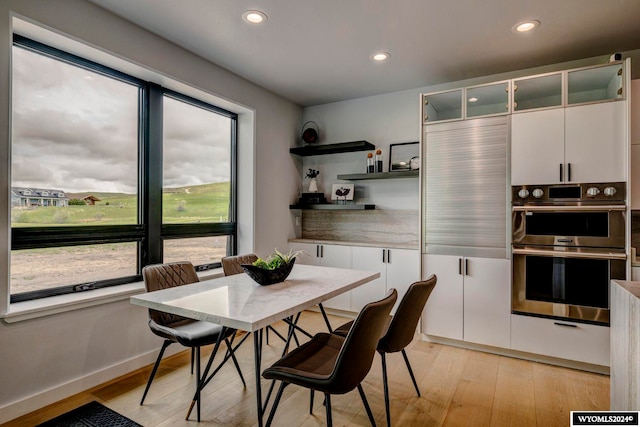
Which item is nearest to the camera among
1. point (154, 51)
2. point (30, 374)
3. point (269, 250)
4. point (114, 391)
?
point (30, 374)

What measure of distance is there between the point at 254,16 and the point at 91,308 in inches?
95.4

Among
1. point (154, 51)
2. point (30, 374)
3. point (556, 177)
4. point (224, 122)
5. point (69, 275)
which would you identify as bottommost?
point (30, 374)

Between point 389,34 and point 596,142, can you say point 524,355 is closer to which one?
point 596,142

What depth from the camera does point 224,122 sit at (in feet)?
12.7

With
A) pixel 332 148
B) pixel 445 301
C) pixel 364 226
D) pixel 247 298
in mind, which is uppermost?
pixel 332 148

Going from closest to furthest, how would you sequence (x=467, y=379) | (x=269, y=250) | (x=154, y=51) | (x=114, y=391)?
1. (x=114, y=391)
2. (x=467, y=379)
3. (x=154, y=51)
4. (x=269, y=250)

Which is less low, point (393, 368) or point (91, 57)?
point (91, 57)

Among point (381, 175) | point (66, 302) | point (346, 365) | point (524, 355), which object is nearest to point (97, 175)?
point (66, 302)

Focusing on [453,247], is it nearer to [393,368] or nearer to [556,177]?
[556,177]

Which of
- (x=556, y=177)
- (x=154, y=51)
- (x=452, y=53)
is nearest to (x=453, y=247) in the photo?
(x=556, y=177)

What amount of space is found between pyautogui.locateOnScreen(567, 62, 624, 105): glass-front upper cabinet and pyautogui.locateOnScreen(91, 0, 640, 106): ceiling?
0.92 feet

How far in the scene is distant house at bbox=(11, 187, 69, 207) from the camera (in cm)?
222

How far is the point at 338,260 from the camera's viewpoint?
411 centimetres

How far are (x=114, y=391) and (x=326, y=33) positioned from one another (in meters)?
3.12
